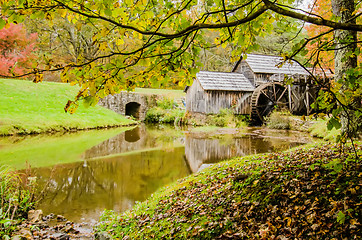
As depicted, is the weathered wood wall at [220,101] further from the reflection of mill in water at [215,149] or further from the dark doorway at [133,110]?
the dark doorway at [133,110]

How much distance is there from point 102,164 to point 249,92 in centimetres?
1724

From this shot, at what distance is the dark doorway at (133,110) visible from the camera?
100 ft

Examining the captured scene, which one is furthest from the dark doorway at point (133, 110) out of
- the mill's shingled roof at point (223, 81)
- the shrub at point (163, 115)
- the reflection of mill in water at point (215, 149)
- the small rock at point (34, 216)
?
the small rock at point (34, 216)

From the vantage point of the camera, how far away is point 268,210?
10.4ft

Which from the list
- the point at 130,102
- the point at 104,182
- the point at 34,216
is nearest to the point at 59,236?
the point at 34,216

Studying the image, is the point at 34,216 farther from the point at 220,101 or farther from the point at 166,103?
the point at 166,103

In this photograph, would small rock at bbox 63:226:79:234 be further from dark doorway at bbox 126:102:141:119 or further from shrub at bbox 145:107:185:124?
dark doorway at bbox 126:102:141:119

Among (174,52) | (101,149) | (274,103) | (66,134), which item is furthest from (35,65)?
(274,103)

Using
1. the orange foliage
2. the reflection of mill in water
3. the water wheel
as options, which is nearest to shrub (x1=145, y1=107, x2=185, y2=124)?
the water wheel

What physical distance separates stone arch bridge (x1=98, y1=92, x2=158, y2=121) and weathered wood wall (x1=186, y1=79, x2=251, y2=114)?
777 centimetres

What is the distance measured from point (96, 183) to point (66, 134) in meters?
10.8

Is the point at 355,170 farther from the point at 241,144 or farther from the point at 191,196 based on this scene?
the point at 241,144

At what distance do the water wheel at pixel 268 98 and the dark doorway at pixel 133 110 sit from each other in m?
13.9

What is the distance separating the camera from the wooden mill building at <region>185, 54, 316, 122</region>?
23.0m
